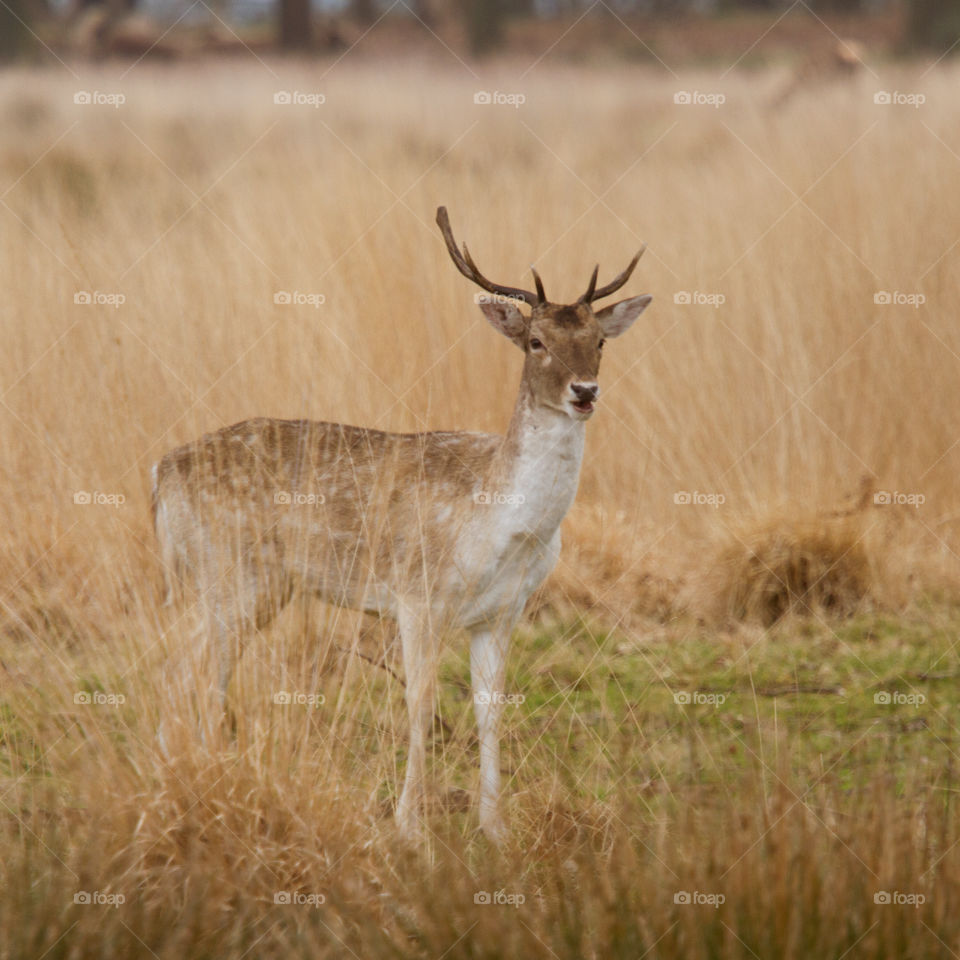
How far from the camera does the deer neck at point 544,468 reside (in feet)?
17.9

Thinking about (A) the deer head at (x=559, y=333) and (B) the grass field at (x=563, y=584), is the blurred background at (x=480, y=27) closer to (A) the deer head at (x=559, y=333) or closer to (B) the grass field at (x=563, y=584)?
(B) the grass field at (x=563, y=584)

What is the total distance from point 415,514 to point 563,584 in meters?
2.25

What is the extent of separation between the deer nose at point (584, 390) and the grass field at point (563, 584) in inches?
43.9

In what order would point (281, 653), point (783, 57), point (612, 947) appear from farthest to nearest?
1. point (783, 57)
2. point (281, 653)
3. point (612, 947)

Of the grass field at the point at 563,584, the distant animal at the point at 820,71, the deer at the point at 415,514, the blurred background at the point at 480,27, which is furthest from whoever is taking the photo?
the blurred background at the point at 480,27

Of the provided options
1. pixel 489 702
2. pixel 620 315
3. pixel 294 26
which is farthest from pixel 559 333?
pixel 294 26

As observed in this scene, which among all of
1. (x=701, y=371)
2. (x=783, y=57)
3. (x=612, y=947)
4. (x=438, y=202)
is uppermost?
(x=783, y=57)

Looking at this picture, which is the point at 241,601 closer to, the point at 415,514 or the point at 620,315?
the point at 415,514

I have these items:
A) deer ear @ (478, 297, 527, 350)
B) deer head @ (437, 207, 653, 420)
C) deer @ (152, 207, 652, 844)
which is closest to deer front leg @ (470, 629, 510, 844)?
deer @ (152, 207, 652, 844)

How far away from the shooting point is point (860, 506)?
26.4 feet

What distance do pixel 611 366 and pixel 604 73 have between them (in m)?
21.6

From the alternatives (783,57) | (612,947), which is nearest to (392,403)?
(612,947)

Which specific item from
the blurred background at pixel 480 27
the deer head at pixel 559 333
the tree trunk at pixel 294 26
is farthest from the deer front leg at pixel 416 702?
the tree trunk at pixel 294 26

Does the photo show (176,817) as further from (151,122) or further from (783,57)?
(783,57)
